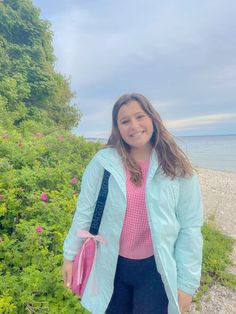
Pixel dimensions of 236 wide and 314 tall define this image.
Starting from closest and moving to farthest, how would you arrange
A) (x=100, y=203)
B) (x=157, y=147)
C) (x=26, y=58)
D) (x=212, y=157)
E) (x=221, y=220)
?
(x=100, y=203) < (x=157, y=147) < (x=221, y=220) < (x=26, y=58) < (x=212, y=157)

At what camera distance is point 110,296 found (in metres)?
1.92

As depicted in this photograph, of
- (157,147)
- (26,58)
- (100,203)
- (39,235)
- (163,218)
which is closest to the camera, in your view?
(163,218)

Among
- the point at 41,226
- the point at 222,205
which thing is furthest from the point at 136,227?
the point at 222,205

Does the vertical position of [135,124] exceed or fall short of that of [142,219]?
it exceeds it

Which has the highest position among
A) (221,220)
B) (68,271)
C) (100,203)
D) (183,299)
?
(100,203)

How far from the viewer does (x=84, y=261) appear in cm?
196

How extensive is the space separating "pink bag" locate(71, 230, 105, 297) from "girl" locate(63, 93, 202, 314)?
39 millimetres

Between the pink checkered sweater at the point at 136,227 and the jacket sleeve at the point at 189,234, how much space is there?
21cm

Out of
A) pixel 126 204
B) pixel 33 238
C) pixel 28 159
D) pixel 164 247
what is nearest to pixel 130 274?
pixel 164 247

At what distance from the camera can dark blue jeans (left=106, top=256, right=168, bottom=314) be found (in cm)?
189

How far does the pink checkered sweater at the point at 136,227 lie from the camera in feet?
5.92

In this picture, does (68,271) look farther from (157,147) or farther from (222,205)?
(222,205)

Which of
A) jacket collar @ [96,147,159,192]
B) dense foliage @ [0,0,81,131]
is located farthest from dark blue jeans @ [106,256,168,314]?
dense foliage @ [0,0,81,131]

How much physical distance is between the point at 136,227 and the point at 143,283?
40 cm
